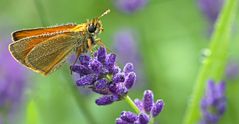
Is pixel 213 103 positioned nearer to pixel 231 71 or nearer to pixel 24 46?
pixel 24 46

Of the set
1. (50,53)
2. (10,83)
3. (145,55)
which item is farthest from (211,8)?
(50,53)

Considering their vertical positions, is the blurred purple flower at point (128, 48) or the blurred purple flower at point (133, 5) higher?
the blurred purple flower at point (133, 5)

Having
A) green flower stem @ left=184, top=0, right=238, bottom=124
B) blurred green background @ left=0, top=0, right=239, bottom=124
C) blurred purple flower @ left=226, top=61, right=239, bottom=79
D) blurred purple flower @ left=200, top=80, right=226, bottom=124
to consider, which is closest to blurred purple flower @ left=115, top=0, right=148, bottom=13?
blurred green background @ left=0, top=0, right=239, bottom=124

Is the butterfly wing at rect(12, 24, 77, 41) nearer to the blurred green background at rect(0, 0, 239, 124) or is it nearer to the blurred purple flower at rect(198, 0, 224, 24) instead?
the blurred green background at rect(0, 0, 239, 124)

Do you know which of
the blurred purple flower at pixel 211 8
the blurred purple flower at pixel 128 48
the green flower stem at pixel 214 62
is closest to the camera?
the green flower stem at pixel 214 62

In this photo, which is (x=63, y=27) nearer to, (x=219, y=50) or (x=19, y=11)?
(x=219, y=50)

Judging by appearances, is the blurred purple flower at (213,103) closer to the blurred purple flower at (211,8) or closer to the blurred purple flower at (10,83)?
the blurred purple flower at (10,83)

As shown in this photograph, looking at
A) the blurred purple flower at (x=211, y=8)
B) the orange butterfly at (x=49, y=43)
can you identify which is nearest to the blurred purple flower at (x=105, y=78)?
the orange butterfly at (x=49, y=43)
